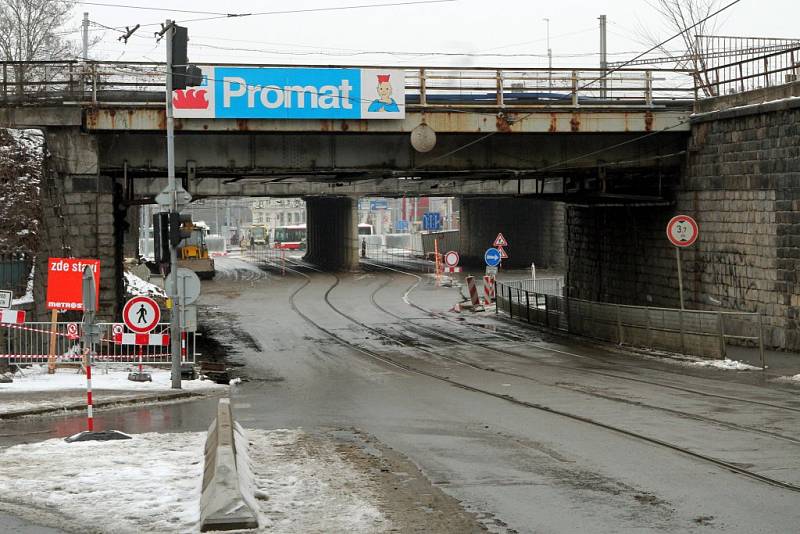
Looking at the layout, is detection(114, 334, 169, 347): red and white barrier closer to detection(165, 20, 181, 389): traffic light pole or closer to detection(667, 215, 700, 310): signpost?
detection(165, 20, 181, 389): traffic light pole

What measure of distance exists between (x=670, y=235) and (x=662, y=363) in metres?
3.32

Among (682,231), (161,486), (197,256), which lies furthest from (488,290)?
(161,486)

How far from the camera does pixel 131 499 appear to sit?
9.96 metres

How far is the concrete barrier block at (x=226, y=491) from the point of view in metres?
8.65

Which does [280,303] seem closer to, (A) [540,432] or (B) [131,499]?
(A) [540,432]

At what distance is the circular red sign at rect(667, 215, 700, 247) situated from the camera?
25984 millimetres

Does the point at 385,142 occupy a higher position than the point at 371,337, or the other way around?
the point at 385,142

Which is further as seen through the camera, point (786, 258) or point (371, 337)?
point (371, 337)

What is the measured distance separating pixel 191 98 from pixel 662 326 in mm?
13684

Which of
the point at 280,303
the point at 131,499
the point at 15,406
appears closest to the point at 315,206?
the point at 280,303

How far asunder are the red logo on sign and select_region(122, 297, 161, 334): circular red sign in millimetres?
7679

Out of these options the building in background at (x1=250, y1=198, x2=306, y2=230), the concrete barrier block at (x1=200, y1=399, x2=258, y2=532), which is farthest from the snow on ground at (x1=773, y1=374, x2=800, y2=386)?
the building in background at (x1=250, y1=198, x2=306, y2=230)

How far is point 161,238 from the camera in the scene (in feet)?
68.3

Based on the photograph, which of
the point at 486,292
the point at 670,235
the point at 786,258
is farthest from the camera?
the point at 486,292
